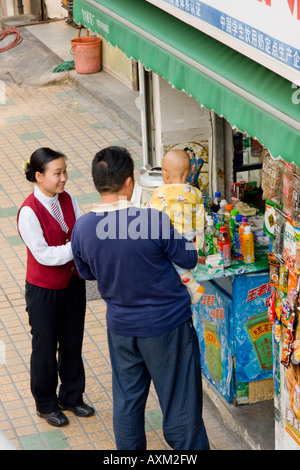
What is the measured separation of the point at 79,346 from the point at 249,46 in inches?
88.1

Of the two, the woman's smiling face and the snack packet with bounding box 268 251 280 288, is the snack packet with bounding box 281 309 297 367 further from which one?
the woman's smiling face

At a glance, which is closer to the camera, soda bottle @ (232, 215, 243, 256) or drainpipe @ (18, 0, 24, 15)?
soda bottle @ (232, 215, 243, 256)

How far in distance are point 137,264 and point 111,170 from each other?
0.46 meters

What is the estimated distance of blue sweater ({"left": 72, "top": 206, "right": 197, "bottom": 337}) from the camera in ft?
11.9

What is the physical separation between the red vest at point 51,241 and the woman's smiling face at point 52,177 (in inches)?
3.8

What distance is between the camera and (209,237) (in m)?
4.86

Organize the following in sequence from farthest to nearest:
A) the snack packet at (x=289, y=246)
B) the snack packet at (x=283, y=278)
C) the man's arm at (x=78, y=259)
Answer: the snack packet at (x=283, y=278), the snack packet at (x=289, y=246), the man's arm at (x=78, y=259)

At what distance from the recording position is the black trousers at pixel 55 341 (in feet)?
15.5

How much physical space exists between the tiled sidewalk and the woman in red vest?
0.18 meters

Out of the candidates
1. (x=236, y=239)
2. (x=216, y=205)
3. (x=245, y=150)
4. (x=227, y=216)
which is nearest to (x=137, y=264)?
(x=236, y=239)

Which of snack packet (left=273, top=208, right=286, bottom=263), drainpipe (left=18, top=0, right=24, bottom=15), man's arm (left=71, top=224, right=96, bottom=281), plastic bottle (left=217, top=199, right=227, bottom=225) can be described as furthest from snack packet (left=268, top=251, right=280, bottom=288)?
drainpipe (left=18, top=0, right=24, bottom=15)


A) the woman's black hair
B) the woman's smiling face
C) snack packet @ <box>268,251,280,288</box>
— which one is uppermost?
the woman's black hair

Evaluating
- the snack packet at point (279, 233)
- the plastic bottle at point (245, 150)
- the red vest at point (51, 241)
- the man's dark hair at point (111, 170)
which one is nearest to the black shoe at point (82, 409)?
the red vest at point (51, 241)

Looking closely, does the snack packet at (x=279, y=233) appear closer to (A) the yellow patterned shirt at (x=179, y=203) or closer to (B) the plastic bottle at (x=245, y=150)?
(A) the yellow patterned shirt at (x=179, y=203)
